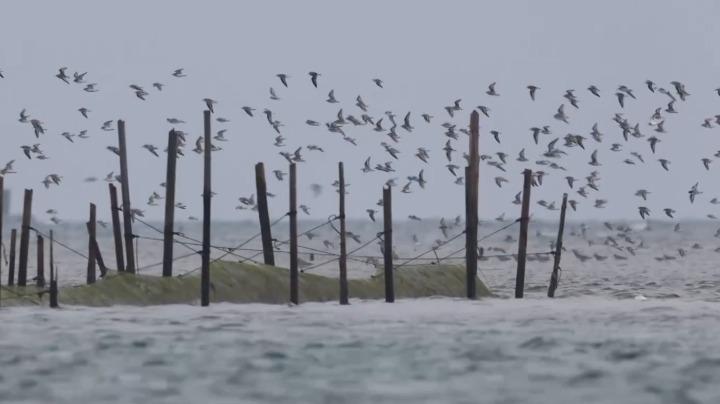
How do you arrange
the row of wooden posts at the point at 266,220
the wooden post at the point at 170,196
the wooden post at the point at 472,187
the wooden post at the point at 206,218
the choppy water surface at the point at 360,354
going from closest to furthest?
the choppy water surface at the point at 360,354, the wooden post at the point at 206,218, the row of wooden posts at the point at 266,220, the wooden post at the point at 170,196, the wooden post at the point at 472,187

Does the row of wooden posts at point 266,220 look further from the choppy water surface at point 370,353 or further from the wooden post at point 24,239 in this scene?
the choppy water surface at point 370,353

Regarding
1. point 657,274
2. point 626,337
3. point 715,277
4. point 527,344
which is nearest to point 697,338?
point 626,337

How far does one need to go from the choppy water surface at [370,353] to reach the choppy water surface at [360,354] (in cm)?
3

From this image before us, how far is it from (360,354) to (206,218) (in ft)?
28.3

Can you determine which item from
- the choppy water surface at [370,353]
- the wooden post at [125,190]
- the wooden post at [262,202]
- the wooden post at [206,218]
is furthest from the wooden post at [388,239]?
the wooden post at [125,190]

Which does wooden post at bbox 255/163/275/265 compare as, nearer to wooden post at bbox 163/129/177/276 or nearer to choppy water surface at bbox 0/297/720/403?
wooden post at bbox 163/129/177/276

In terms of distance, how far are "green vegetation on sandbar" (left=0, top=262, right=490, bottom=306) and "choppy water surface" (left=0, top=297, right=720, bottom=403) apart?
87 centimetres

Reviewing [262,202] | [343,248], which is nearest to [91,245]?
[262,202]

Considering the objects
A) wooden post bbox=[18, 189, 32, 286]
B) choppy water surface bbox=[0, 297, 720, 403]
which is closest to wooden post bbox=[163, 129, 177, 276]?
choppy water surface bbox=[0, 297, 720, 403]

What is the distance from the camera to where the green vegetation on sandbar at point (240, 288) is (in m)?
32.9

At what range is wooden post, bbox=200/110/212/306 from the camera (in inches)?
1264

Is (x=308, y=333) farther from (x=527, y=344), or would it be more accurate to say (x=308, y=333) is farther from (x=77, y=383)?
(x=77, y=383)

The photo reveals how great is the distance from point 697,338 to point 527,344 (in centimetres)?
316

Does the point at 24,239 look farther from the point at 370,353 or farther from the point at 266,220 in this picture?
the point at 370,353
